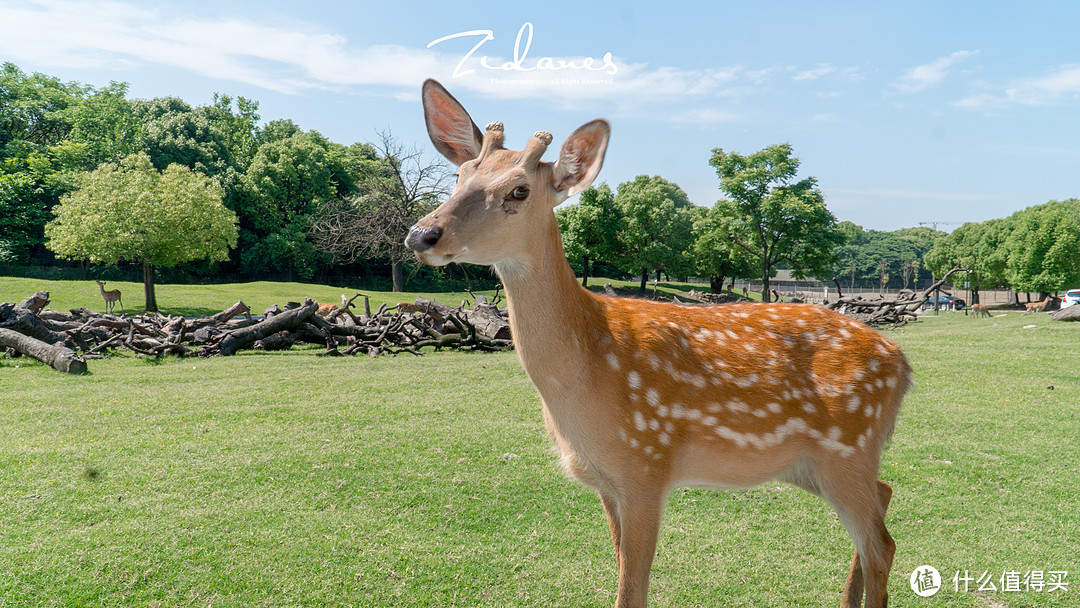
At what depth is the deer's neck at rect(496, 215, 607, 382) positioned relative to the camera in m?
3.01

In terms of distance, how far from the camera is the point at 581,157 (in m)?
2.95

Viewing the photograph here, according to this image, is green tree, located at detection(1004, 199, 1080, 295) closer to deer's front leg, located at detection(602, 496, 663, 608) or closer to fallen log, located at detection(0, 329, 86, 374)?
deer's front leg, located at detection(602, 496, 663, 608)

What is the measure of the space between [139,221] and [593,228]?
34695mm

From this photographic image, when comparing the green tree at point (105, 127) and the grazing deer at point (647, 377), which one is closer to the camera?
the grazing deer at point (647, 377)

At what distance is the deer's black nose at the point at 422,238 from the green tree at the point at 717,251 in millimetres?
44408

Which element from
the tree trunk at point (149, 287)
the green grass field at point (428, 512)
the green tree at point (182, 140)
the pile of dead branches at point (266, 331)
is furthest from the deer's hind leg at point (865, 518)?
the green tree at point (182, 140)

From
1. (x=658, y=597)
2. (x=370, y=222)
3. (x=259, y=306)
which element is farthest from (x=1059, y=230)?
(x=658, y=597)

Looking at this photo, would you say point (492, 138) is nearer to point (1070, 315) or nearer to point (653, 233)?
point (1070, 315)

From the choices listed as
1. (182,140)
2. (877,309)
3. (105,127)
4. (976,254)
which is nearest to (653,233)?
(877,309)

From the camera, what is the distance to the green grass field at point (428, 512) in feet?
12.5

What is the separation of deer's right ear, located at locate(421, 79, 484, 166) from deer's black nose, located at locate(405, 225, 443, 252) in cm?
83

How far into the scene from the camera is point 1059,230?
4709 cm

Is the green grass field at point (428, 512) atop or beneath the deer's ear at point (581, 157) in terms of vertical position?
beneath

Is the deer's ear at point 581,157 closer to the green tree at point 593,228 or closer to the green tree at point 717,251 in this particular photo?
the green tree at point 717,251
